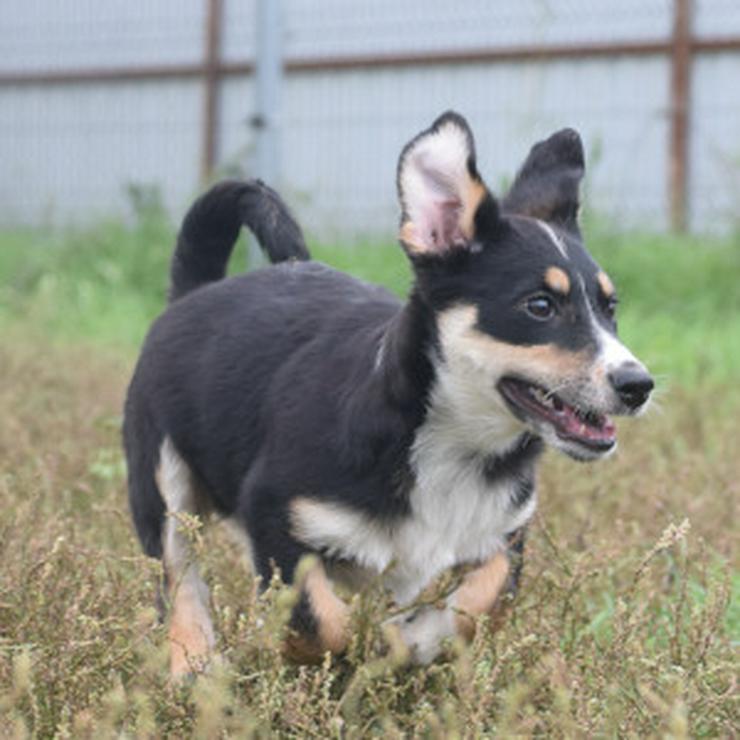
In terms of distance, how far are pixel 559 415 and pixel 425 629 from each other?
0.56 meters

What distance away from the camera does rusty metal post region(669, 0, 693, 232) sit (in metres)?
11.7

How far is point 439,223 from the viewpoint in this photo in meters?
3.59

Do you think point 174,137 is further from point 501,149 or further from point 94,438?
point 94,438

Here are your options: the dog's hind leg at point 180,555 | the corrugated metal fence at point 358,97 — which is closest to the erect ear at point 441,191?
the dog's hind leg at point 180,555

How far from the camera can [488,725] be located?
3328 millimetres

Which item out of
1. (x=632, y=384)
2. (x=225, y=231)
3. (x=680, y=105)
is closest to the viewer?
(x=632, y=384)

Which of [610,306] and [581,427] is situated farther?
[610,306]

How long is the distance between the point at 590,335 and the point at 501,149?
8993 mm

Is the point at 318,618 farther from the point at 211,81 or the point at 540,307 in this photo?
the point at 211,81

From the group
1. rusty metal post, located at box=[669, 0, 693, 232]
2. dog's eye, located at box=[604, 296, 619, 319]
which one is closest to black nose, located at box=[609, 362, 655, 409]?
dog's eye, located at box=[604, 296, 619, 319]

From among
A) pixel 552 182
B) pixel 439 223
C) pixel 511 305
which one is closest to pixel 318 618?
pixel 511 305

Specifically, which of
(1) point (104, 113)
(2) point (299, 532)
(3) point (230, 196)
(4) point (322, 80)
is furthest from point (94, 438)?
(1) point (104, 113)

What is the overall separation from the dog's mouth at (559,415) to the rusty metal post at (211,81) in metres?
10.2

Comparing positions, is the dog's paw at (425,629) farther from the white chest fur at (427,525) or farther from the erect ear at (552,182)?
the erect ear at (552,182)
